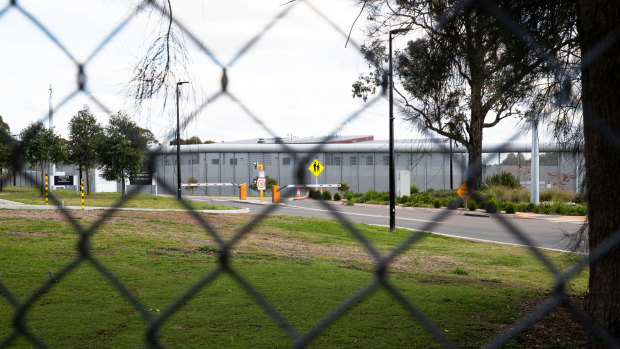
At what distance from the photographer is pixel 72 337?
2.90 meters

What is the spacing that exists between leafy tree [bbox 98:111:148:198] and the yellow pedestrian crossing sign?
8.4 inches

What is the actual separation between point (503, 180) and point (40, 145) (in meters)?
0.81

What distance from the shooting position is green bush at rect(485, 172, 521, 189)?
806 mm

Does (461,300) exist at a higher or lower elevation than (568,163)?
lower

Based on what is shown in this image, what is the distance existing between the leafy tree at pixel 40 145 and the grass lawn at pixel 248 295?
199 mm

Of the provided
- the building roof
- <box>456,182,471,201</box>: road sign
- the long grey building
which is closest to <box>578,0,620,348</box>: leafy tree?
the long grey building

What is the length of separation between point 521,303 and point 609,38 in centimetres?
360

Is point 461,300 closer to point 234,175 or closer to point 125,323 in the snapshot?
point 125,323

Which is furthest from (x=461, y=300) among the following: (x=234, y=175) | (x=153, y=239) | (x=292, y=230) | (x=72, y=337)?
(x=292, y=230)

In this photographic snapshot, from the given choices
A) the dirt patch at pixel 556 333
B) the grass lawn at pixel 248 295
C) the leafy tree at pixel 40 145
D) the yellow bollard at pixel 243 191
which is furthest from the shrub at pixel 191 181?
the dirt patch at pixel 556 333

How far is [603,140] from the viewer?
0.73 metres

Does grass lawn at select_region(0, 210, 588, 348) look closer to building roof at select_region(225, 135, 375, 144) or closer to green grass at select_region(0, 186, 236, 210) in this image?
green grass at select_region(0, 186, 236, 210)

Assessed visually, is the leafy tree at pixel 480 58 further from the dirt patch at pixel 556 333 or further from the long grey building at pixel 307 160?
the dirt patch at pixel 556 333

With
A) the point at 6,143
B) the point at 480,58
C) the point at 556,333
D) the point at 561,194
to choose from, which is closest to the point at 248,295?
the point at 556,333
